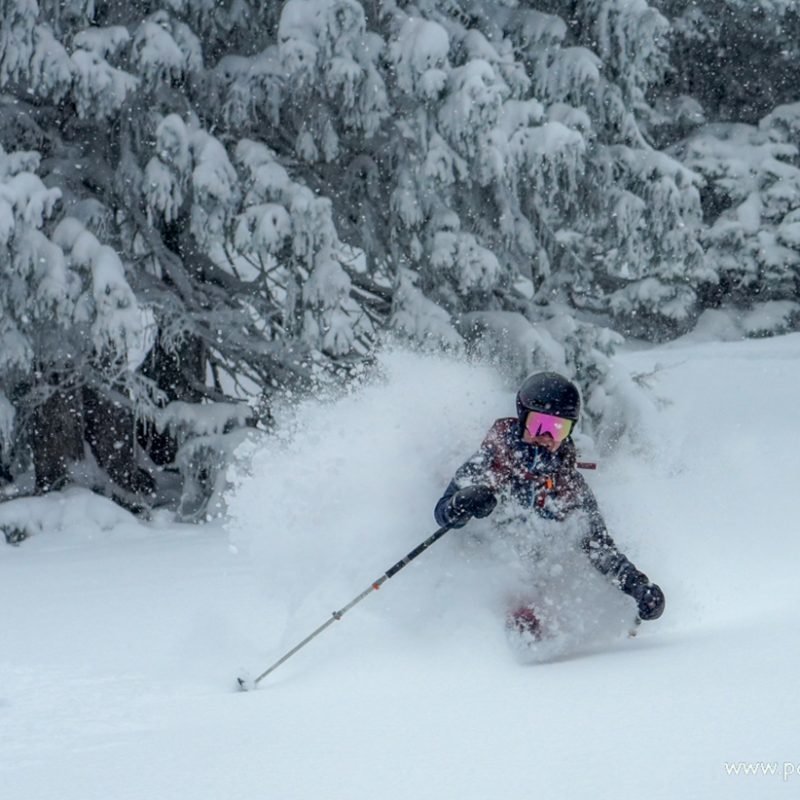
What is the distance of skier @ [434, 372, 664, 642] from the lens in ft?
17.1

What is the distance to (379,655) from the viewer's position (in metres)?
5.15

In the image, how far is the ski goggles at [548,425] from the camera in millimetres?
5254

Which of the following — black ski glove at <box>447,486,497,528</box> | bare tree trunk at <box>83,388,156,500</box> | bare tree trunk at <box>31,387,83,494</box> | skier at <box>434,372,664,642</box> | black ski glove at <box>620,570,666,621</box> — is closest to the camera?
black ski glove at <box>620,570,666,621</box>

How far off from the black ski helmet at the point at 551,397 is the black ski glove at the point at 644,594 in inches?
31.8

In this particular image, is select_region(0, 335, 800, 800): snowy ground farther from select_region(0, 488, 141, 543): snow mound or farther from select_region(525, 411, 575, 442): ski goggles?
select_region(525, 411, 575, 442): ski goggles

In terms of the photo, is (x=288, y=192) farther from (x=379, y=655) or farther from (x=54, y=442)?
(x=379, y=655)

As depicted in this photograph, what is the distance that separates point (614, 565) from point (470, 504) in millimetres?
720

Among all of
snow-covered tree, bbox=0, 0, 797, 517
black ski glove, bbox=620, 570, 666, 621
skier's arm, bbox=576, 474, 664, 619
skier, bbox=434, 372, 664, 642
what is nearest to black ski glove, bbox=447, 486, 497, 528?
skier, bbox=434, 372, 664, 642

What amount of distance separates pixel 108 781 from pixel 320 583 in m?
2.31

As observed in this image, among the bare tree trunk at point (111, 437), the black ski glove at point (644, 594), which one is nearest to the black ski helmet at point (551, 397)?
the black ski glove at point (644, 594)

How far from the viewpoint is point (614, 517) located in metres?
5.97

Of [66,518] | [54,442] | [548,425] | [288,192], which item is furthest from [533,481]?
[54,442]

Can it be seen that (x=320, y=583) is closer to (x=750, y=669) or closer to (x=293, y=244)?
(x=750, y=669)

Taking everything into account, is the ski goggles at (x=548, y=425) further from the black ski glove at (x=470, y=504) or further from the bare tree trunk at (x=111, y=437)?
the bare tree trunk at (x=111, y=437)
